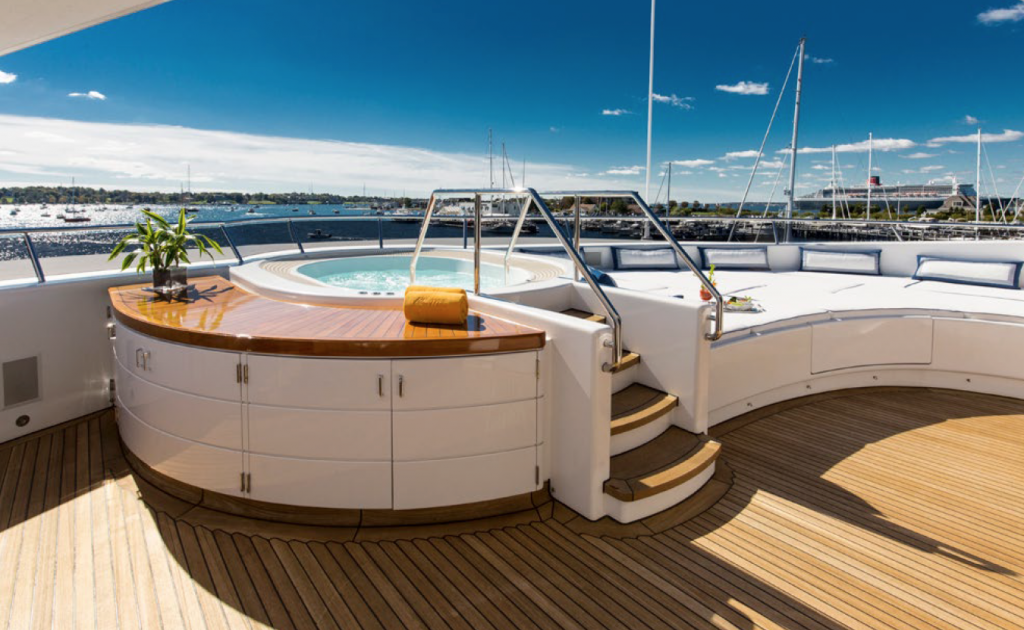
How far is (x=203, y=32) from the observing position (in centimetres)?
1412

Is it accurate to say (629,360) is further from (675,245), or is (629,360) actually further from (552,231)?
(552,231)

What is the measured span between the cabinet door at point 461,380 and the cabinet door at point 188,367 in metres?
0.69

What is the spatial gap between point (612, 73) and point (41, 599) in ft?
64.0

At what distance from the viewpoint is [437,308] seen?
2.41 meters

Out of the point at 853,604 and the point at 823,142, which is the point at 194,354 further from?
the point at 823,142

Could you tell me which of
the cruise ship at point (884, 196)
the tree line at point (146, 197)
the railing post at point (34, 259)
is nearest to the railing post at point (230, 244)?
the tree line at point (146, 197)

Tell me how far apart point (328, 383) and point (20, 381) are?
2472 millimetres

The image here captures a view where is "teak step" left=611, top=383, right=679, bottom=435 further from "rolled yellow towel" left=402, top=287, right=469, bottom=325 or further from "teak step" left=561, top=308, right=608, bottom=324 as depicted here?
"rolled yellow towel" left=402, top=287, right=469, bottom=325

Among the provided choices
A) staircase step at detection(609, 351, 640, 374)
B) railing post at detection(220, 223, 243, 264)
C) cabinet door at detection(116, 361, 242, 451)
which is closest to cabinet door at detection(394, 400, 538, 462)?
cabinet door at detection(116, 361, 242, 451)

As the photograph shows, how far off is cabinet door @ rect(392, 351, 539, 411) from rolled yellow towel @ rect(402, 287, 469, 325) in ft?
1.13

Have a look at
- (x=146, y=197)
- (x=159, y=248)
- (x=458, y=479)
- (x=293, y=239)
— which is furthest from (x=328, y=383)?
(x=146, y=197)

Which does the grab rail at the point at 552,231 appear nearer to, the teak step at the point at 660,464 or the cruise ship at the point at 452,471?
the cruise ship at the point at 452,471

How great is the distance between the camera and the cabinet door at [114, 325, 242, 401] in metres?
2.17

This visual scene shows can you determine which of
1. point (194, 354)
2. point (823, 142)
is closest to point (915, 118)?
point (823, 142)
